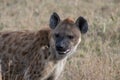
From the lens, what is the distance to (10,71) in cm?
714

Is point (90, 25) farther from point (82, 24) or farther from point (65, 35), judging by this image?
point (65, 35)

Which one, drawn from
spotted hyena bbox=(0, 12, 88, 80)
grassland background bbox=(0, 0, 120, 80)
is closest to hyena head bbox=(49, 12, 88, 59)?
spotted hyena bbox=(0, 12, 88, 80)

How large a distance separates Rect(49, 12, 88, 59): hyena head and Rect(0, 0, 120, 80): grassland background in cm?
40

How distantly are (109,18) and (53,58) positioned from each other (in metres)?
4.12

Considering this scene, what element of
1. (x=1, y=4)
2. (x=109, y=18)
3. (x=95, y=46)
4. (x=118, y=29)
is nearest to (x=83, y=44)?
(x=95, y=46)

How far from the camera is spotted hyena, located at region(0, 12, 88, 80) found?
22.9 feet

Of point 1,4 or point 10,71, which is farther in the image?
point 1,4

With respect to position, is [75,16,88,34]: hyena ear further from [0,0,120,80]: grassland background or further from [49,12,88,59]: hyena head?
[0,0,120,80]: grassland background

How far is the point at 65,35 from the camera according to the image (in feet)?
23.4

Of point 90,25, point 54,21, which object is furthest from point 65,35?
point 90,25

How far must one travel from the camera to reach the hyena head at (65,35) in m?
6.93

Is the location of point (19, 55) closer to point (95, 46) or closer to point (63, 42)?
point (63, 42)

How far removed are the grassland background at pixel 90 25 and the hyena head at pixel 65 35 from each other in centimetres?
40

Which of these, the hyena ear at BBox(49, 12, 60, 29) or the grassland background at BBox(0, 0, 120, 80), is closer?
the hyena ear at BBox(49, 12, 60, 29)
